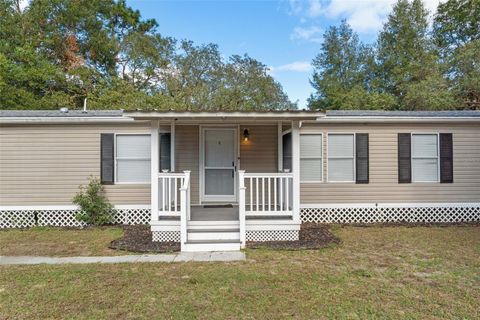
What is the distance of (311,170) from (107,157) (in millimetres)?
5327

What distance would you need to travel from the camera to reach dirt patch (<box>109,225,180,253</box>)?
5623 mm

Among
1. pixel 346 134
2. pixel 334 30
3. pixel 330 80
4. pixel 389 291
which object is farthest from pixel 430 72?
pixel 389 291

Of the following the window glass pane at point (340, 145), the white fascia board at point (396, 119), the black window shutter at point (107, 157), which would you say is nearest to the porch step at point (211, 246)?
the black window shutter at point (107, 157)

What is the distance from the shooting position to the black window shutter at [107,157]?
7.69 m

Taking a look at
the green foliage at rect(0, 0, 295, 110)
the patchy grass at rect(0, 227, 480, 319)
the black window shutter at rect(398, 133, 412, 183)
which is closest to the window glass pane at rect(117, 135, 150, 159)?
the patchy grass at rect(0, 227, 480, 319)

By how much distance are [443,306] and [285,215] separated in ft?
10.7

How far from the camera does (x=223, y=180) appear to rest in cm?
791

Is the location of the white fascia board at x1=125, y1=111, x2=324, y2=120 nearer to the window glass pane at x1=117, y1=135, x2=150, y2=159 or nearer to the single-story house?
the single-story house

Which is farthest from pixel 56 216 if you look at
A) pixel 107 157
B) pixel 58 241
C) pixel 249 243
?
pixel 249 243

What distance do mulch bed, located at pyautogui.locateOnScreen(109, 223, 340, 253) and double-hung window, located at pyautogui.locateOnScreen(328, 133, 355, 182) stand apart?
5.58 ft

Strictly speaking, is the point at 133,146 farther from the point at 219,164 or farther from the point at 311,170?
the point at 311,170

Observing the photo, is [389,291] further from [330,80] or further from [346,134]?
[330,80]

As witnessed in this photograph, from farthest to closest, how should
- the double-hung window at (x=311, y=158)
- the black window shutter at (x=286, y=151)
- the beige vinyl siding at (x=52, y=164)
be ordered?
the double-hung window at (x=311, y=158) < the beige vinyl siding at (x=52, y=164) < the black window shutter at (x=286, y=151)

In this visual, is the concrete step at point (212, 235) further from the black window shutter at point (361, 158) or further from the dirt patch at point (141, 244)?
the black window shutter at point (361, 158)
